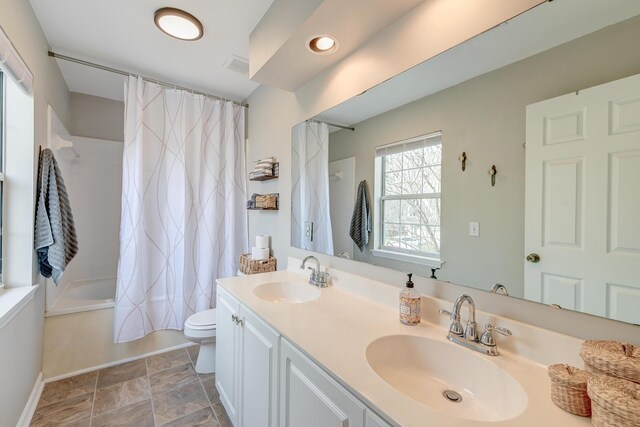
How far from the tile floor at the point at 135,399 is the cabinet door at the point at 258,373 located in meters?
0.54

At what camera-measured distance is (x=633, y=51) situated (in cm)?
71

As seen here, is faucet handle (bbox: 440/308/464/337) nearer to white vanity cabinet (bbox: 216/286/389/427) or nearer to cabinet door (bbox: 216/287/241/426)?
white vanity cabinet (bbox: 216/286/389/427)

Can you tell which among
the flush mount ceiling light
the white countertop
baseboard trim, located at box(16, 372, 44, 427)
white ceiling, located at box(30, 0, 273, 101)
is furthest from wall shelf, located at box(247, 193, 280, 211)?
baseboard trim, located at box(16, 372, 44, 427)

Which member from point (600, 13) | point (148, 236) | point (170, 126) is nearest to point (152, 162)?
point (170, 126)

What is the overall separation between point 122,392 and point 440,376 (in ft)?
7.35

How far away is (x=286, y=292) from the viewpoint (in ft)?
5.97

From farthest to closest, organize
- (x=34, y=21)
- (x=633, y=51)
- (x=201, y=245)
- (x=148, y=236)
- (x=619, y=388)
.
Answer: (x=201, y=245) < (x=148, y=236) < (x=34, y=21) < (x=633, y=51) < (x=619, y=388)

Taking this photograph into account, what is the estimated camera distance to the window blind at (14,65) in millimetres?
1263

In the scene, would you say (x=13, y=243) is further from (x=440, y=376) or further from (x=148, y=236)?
(x=440, y=376)

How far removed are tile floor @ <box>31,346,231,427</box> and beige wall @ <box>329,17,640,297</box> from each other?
174 centimetres

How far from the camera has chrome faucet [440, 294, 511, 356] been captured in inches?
35.6

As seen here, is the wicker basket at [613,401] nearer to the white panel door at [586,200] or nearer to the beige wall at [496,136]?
the white panel door at [586,200]

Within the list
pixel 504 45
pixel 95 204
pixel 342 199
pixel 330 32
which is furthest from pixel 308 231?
pixel 95 204

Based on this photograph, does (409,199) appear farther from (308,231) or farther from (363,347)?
(308,231)
